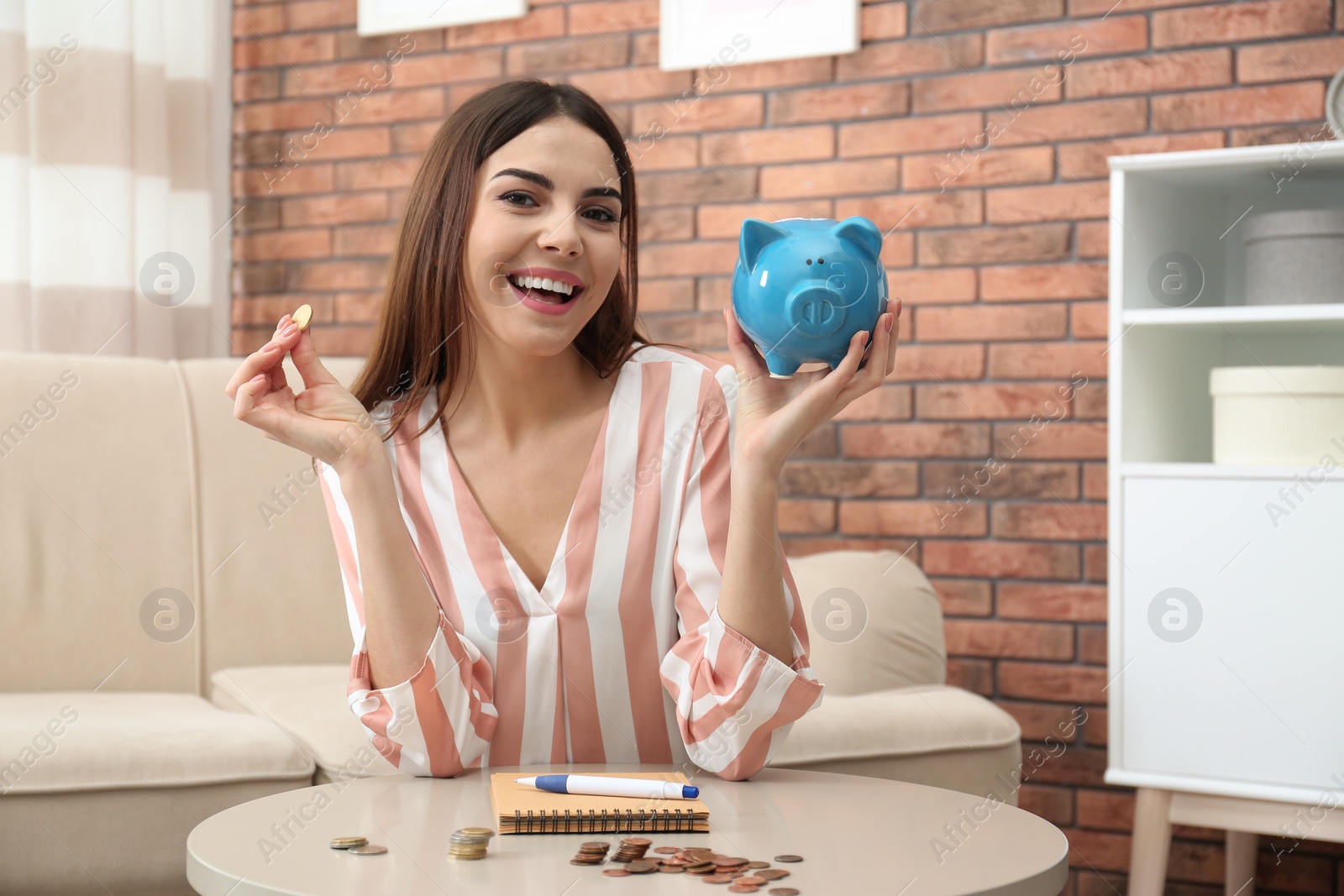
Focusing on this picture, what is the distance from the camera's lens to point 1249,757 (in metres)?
2.13

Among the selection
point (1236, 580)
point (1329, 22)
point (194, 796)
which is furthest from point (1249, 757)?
point (194, 796)

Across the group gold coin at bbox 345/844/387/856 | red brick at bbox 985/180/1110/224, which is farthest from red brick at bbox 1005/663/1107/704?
gold coin at bbox 345/844/387/856

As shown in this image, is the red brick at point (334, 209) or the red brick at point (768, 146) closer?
the red brick at point (768, 146)

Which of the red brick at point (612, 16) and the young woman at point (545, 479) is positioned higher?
the red brick at point (612, 16)

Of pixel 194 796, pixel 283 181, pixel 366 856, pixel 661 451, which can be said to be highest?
pixel 283 181

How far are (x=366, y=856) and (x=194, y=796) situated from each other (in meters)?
1.13

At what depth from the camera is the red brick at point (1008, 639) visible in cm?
272

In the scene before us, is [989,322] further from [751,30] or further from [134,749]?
[134,749]

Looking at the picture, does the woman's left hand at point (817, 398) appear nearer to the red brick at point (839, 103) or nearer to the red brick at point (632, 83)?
the red brick at point (839, 103)

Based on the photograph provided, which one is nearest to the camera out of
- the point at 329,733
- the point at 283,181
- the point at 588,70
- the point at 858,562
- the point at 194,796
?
the point at 194,796

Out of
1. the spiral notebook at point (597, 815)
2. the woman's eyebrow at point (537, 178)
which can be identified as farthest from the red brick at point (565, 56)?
the spiral notebook at point (597, 815)

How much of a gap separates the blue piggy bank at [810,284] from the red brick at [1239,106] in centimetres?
160

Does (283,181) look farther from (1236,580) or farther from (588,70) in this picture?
(1236,580)

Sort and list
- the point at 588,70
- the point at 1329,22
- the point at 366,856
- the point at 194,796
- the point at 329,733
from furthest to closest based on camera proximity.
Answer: the point at 588,70
the point at 1329,22
the point at 329,733
the point at 194,796
the point at 366,856
